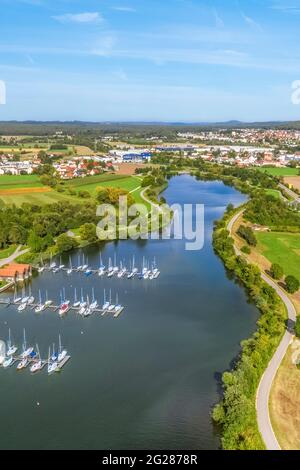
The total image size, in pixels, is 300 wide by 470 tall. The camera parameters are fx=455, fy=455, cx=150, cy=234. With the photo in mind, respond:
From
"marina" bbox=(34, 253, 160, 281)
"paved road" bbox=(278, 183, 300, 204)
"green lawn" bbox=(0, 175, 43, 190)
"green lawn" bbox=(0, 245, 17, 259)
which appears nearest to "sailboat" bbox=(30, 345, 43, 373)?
"marina" bbox=(34, 253, 160, 281)

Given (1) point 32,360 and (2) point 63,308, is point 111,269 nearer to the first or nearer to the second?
(2) point 63,308

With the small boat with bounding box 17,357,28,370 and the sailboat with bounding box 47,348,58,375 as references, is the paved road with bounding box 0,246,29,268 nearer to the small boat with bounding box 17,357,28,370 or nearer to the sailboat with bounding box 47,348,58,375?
the small boat with bounding box 17,357,28,370

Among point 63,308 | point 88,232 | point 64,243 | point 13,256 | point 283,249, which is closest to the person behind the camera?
point 63,308

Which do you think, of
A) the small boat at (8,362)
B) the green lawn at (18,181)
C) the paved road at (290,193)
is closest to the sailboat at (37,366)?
the small boat at (8,362)

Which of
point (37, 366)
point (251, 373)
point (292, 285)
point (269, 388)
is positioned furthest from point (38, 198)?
point (269, 388)

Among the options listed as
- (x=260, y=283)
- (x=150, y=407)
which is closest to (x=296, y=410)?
(x=150, y=407)

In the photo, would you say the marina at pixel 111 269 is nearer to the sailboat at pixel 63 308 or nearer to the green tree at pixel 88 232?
the green tree at pixel 88 232
